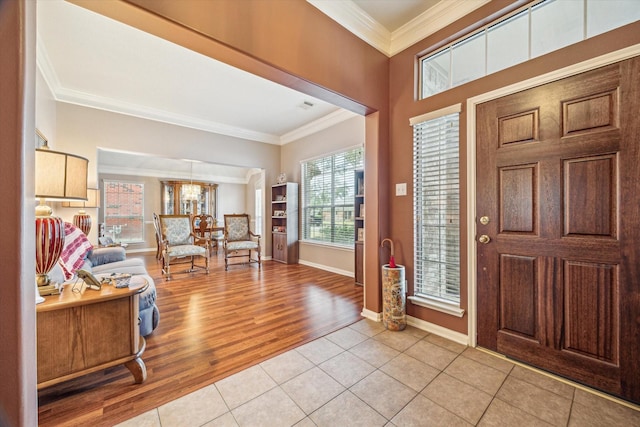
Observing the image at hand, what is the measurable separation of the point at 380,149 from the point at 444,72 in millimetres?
903

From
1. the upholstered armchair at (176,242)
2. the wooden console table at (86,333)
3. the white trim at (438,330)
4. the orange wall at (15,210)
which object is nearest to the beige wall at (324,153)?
the white trim at (438,330)

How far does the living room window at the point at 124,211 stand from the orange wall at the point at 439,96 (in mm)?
7713

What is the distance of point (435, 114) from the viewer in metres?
2.30

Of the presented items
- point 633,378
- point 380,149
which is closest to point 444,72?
point 380,149

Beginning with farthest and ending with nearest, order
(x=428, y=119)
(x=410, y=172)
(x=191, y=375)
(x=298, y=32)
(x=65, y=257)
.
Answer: (x=410, y=172) → (x=428, y=119) → (x=65, y=257) → (x=298, y=32) → (x=191, y=375)

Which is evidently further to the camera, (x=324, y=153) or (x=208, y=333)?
(x=324, y=153)

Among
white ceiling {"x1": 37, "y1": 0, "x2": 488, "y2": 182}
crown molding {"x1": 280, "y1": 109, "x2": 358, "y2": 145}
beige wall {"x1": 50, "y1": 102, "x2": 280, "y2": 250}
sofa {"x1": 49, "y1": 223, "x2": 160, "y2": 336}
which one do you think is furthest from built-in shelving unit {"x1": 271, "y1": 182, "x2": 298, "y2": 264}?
sofa {"x1": 49, "y1": 223, "x2": 160, "y2": 336}

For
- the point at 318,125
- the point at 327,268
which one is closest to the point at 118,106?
the point at 318,125

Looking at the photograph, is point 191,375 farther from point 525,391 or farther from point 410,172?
point 410,172

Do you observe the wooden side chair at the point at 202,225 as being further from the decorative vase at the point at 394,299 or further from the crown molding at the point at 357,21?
the crown molding at the point at 357,21

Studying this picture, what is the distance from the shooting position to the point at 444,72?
7.80ft

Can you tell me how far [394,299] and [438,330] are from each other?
0.47m

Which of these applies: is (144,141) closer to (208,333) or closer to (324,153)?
(324,153)

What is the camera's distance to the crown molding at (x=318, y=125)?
4.48 metres
